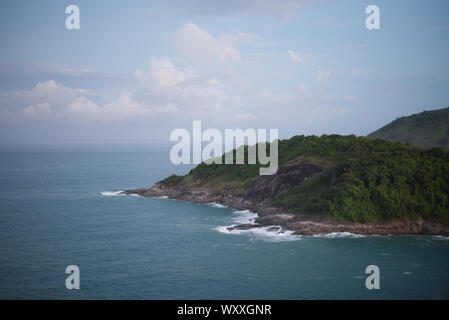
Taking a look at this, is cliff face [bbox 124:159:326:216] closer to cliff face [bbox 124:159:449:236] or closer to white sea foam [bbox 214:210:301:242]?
cliff face [bbox 124:159:449:236]

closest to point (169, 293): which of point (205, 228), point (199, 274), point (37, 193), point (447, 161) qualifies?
point (199, 274)

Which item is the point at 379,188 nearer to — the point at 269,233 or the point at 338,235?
the point at 338,235

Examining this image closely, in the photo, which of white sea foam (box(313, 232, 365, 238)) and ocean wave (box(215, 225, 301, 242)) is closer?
ocean wave (box(215, 225, 301, 242))

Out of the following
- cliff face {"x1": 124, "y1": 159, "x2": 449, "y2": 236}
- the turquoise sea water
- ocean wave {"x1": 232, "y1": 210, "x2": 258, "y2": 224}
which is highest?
cliff face {"x1": 124, "y1": 159, "x2": 449, "y2": 236}

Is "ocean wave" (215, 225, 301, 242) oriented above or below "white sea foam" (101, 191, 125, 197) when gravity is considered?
below

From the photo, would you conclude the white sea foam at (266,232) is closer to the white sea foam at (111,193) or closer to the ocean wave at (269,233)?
the ocean wave at (269,233)

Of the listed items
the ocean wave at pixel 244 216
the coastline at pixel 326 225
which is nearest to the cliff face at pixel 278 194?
the coastline at pixel 326 225

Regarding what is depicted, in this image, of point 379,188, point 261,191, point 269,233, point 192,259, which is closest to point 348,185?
point 379,188

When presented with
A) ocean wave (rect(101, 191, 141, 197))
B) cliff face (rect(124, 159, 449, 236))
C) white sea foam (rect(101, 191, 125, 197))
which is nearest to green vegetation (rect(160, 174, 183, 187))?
cliff face (rect(124, 159, 449, 236))
